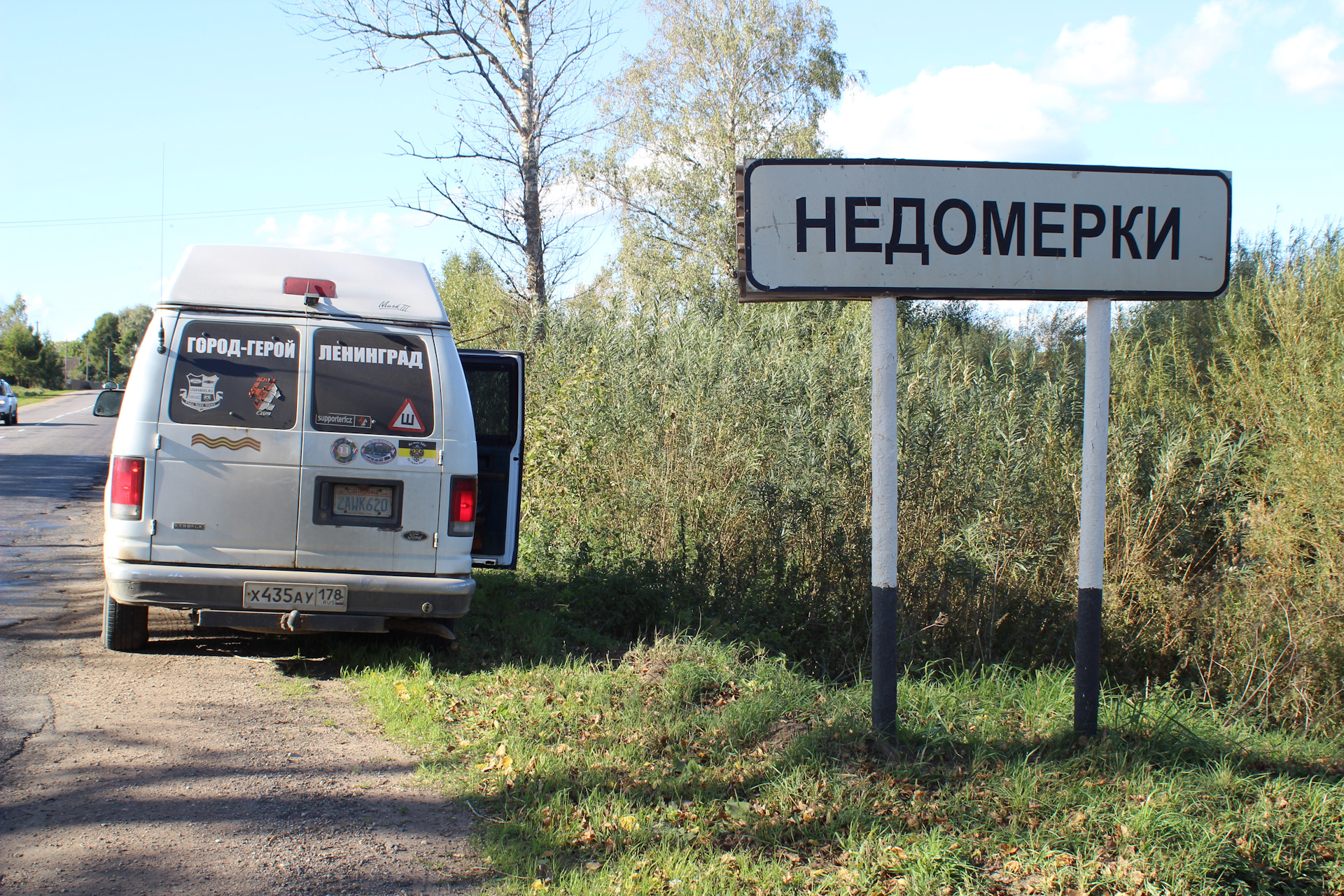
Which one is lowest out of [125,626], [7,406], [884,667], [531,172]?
[125,626]

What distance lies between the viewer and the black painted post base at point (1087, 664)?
4172 mm

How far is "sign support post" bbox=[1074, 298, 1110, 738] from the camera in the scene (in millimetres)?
4082

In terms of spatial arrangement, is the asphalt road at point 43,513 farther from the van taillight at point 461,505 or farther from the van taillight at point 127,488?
the van taillight at point 461,505

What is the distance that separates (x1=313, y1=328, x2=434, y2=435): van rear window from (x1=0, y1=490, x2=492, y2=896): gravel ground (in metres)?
1.63

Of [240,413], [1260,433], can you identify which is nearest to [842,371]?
[1260,433]

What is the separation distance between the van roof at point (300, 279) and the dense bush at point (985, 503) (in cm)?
274

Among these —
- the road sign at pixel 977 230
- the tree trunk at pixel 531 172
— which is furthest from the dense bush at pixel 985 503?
the tree trunk at pixel 531 172

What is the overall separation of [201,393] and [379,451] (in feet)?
3.45

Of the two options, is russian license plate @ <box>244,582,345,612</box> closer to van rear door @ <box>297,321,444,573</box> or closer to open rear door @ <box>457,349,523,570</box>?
van rear door @ <box>297,321,444,573</box>

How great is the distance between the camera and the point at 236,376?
5.36m

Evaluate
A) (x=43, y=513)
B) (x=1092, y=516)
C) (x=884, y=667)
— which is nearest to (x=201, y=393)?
(x=884, y=667)

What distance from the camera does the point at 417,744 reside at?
4516 mm

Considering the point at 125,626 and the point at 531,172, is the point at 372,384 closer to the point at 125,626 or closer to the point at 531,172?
the point at 125,626

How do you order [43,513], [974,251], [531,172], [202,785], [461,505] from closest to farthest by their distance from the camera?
[202,785], [974,251], [461,505], [43,513], [531,172]
